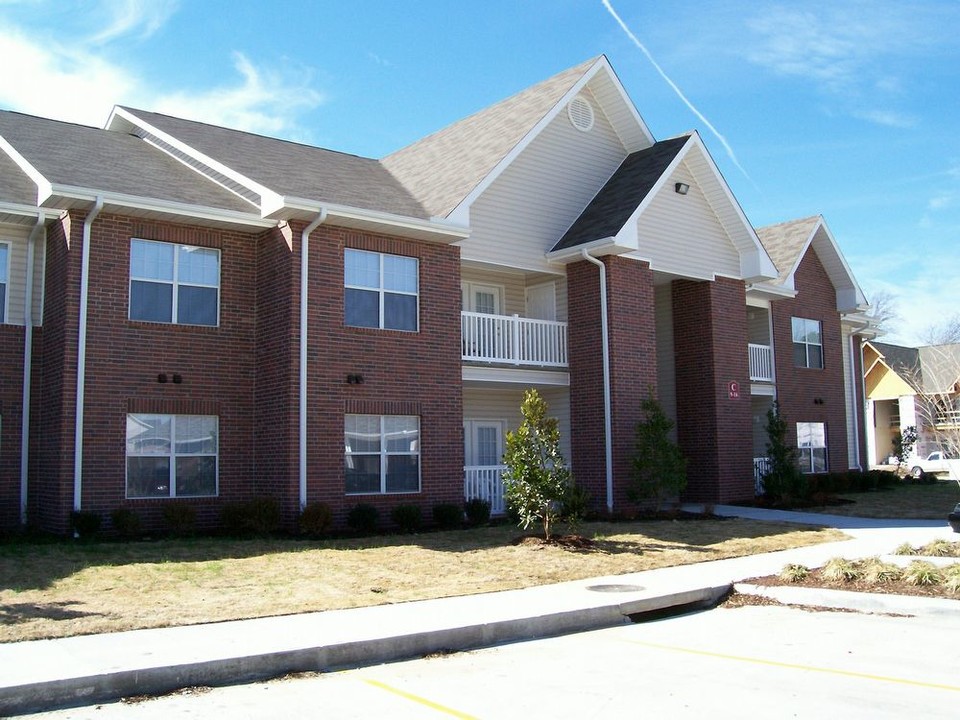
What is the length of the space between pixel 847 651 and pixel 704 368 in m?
15.6

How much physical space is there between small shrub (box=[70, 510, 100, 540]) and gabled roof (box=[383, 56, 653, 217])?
8340 mm

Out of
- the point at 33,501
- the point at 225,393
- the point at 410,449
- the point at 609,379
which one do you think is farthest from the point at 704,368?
the point at 33,501

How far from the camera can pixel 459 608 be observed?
10.5m

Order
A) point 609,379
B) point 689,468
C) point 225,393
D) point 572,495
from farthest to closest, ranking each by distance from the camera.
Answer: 1. point 689,468
2. point 609,379
3. point 225,393
4. point 572,495

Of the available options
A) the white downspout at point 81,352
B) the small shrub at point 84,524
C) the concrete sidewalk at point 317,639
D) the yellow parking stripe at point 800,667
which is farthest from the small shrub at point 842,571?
the white downspout at point 81,352

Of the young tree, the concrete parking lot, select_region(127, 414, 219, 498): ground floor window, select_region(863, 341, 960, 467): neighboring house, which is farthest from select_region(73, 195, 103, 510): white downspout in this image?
select_region(863, 341, 960, 467): neighboring house

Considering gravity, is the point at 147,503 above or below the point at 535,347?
below

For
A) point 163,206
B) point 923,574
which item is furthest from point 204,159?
point 923,574

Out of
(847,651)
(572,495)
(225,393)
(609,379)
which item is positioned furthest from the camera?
(609,379)

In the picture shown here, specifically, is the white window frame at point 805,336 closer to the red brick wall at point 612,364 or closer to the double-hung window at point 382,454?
the red brick wall at point 612,364

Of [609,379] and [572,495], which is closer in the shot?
[572,495]

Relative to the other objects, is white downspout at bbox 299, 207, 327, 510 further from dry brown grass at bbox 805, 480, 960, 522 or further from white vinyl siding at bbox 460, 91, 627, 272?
dry brown grass at bbox 805, 480, 960, 522

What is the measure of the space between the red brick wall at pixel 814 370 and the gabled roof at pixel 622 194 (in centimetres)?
711

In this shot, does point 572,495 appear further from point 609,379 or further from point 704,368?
point 704,368
